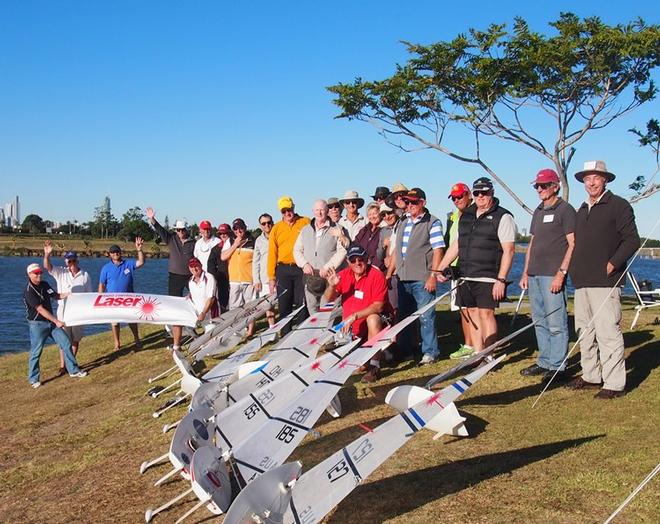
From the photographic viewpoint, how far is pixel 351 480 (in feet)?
12.6

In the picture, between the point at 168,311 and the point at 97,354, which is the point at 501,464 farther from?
the point at 97,354

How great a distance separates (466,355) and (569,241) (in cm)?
211

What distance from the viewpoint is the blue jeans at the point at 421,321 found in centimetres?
778

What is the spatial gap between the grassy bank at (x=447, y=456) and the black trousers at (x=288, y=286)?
7.80 feet

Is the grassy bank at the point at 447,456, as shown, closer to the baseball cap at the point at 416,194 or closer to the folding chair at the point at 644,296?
the folding chair at the point at 644,296

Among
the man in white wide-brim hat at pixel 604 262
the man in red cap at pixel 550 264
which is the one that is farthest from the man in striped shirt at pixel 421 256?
the man in white wide-brim hat at pixel 604 262

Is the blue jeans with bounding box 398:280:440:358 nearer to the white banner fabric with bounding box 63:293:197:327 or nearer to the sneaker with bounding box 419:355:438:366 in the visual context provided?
the sneaker with bounding box 419:355:438:366

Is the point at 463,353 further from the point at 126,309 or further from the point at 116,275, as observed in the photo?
the point at 116,275

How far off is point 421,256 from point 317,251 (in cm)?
170

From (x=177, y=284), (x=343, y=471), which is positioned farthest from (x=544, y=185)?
(x=177, y=284)

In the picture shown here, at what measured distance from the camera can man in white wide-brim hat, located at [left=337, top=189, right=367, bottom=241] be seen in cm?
952

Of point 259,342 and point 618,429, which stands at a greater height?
point 259,342

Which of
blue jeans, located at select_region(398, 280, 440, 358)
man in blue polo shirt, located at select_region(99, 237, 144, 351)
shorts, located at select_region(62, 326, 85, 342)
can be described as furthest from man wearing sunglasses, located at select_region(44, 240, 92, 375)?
blue jeans, located at select_region(398, 280, 440, 358)

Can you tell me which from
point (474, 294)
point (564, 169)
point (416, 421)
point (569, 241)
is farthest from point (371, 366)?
point (564, 169)
